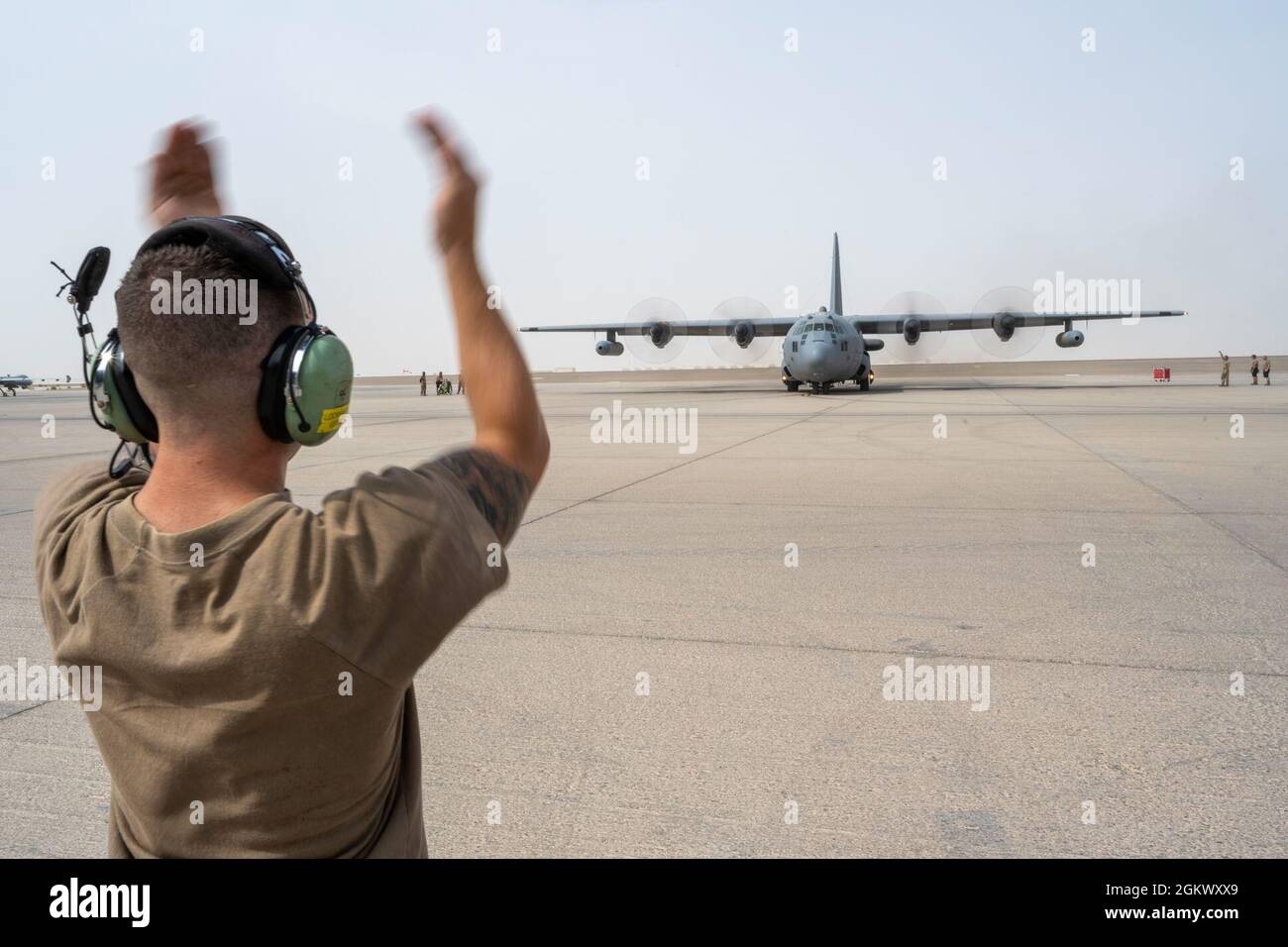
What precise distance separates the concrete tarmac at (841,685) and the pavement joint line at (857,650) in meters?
0.02

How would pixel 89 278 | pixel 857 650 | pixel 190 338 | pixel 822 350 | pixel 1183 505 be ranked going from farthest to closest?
pixel 822 350 < pixel 1183 505 < pixel 857 650 < pixel 89 278 < pixel 190 338

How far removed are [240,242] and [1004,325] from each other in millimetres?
47227

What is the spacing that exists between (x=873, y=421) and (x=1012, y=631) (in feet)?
57.9

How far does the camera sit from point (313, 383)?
61.9 inches

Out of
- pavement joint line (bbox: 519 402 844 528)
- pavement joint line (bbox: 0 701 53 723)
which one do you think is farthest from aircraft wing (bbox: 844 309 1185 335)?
pavement joint line (bbox: 0 701 53 723)

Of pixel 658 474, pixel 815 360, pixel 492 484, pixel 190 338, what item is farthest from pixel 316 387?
pixel 815 360

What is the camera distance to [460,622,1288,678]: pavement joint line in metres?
5.00

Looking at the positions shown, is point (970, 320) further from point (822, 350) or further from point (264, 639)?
point (264, 639)

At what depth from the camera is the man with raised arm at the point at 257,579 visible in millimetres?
1398

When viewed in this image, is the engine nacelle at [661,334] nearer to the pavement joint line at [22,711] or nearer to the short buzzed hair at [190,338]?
the pavement joint line at [22,711]

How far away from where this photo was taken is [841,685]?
483 cm

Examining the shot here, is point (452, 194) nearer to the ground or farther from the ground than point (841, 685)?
farther from the ground

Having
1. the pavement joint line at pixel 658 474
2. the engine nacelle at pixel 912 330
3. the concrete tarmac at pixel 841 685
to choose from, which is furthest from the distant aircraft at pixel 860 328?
the concrete tarmac at pixel 841 685

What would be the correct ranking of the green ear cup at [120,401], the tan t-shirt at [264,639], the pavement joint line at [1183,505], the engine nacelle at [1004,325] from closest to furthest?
1. the tan t-shirt at [264,639]
2. the green ear cup at [120,401]
3. the pavement joint line at [1183,505]
4. the engine nacelle at [1004,325]
